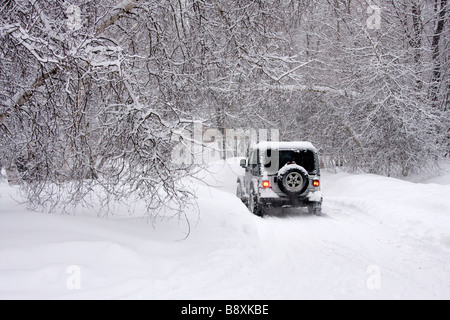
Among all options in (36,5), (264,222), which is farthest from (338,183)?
(36,5)

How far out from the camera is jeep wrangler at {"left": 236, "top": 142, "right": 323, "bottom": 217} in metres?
9.62

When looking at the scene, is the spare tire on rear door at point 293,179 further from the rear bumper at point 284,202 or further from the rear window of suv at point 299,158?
the rear window of suv at point 299,158

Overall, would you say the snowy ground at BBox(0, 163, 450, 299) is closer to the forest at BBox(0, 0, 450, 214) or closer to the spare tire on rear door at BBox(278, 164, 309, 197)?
the forest at BBox(0, 0, 450, 214)

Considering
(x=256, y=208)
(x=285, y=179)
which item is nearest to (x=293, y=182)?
(x=285, y=179)

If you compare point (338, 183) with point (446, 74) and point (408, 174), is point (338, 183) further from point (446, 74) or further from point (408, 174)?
point (446, 74)

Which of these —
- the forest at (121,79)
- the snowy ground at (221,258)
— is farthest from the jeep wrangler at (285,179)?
the forest at (121,79)

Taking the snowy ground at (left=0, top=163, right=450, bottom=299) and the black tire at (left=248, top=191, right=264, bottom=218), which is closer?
the snowy ground at (left=0, top=163, right=450, bottom=299)

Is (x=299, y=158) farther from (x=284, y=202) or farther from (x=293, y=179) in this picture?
(x=284, y=202)

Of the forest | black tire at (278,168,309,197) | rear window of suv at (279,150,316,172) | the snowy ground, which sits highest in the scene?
the forest

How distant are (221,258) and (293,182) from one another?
15.1 feet

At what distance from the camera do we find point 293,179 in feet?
31.6

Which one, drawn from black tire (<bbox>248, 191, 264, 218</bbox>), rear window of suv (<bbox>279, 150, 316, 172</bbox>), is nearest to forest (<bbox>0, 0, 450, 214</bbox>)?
rear window of suv (<bbox>279, 150, 316, 172</bbox>)

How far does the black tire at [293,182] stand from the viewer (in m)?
9.59

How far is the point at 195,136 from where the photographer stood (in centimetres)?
617
